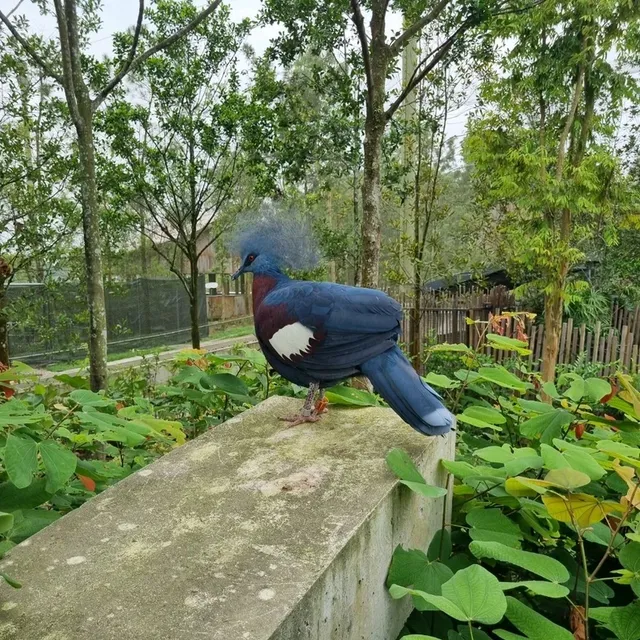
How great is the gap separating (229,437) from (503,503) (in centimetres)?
79

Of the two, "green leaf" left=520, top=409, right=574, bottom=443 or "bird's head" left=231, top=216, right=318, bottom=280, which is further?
"bird's head" left=231, top=216, right=318, bottom=280

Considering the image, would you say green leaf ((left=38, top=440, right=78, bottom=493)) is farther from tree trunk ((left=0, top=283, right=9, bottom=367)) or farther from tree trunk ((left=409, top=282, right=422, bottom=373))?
tree trunk ((left=409, top=282, right=422, bottom=373))

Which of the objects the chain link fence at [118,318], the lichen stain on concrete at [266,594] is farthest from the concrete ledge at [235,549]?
the chain link fence at [118,318]

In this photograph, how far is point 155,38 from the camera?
6418mm

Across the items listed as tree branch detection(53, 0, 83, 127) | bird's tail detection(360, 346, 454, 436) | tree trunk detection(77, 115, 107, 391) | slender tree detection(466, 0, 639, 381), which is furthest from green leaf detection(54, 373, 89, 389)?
slender tree detection(466, 0, 639, 381)

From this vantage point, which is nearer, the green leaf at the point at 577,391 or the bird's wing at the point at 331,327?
the green leaf at the point at 577,391

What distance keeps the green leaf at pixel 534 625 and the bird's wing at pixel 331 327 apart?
29.6 inches

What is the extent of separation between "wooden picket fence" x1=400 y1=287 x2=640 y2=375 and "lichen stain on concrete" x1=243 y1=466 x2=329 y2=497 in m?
6.75

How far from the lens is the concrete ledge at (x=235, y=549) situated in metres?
0.77

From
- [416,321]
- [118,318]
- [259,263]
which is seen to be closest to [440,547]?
[259,263]

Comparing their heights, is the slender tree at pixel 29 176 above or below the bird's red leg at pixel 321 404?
→ above

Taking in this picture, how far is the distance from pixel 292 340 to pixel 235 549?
27.1 inches

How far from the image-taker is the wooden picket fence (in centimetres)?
797

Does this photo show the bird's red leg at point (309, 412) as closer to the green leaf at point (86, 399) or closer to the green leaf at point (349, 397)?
the green leaf at point (349, 397)
